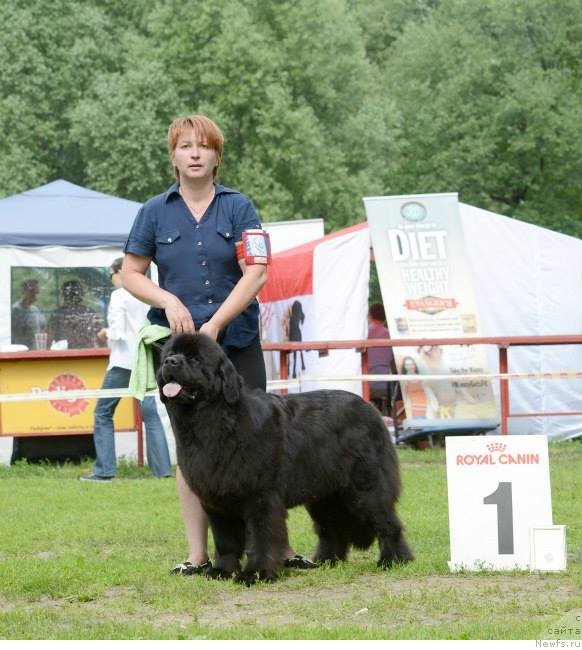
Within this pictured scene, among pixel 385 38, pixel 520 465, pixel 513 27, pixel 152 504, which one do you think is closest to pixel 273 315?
pixel 152 504

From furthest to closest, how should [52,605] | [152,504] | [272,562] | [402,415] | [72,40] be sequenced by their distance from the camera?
[72,40] → [402,415] → [152,504] → [272,562] → [52,605]

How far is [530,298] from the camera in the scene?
1452 centimetres

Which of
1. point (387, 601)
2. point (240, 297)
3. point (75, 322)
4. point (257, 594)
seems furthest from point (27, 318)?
point (387, 601)

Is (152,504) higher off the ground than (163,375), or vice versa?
(163,375)

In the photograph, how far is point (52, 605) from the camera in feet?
17.3

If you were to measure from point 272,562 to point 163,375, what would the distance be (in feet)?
3.18

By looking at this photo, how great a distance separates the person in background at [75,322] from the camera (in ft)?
45.4

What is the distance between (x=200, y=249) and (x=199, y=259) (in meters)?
0.05

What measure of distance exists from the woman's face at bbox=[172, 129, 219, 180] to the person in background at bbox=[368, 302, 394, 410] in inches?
348

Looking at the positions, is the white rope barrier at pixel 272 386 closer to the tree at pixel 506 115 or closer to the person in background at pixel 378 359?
the person in background at pixel 378 359

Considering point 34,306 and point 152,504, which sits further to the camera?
point 34,306

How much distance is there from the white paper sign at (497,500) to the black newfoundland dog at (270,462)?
1.26ft

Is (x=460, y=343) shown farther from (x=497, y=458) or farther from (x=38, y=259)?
(x=497, y=458)

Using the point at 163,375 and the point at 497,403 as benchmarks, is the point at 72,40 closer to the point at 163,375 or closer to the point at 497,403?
the point at 497,403
